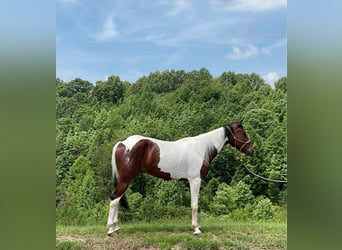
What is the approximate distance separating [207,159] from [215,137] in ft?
0.41

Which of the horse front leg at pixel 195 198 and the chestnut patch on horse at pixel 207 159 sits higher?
the chestnut patch on horse at pixel 207 159

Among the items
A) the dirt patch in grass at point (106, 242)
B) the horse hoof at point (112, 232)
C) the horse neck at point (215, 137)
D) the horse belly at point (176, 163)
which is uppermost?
the horse neck at point (215, 137)

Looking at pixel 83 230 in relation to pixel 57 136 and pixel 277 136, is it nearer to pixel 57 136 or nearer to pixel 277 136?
pixel 57 136

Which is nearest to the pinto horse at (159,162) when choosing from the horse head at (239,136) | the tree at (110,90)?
the horse head at (239,136)

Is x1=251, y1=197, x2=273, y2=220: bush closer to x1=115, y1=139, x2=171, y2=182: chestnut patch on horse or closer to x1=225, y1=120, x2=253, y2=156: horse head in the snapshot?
x1=225, y1=120, x2=253, y2=156: horse head

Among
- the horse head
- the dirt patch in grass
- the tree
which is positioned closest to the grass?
the dirt patch in grass

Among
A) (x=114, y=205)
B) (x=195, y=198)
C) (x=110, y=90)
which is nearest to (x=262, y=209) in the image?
(x=195, y=198)

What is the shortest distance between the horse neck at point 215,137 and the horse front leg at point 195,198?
204mm

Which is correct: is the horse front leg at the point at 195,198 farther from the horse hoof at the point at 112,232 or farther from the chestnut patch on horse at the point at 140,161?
the horse hoof at the point at 112,232

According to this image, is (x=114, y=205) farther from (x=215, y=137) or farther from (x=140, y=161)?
(x=215, y=137)

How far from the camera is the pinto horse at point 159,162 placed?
2.50 m

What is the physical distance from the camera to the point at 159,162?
2.51 m

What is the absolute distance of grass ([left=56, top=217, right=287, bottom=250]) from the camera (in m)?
2.50
